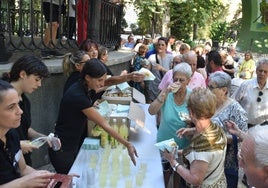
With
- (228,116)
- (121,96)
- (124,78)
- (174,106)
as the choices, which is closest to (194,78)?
(124,78)

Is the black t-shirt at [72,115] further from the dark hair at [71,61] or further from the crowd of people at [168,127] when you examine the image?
the dark hair at [71,61]

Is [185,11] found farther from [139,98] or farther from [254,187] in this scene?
[254,187]

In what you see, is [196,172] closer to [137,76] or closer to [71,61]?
[137,76]

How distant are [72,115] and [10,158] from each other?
1.11m

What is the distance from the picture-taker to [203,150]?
2600 mm

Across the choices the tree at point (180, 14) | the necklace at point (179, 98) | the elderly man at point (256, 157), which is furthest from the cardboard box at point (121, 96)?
the tree at point (180, 14)

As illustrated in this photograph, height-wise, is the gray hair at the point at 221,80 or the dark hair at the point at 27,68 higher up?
the dark hair at the point at 27,68

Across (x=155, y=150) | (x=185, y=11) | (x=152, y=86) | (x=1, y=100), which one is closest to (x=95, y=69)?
(x=155, y=150)

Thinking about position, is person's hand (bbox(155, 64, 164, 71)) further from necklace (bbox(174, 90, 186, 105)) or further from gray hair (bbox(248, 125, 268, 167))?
gray hair (bbox(248, 125, 268, 167))

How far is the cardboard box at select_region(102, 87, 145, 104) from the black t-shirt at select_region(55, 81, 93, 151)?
1.00 m

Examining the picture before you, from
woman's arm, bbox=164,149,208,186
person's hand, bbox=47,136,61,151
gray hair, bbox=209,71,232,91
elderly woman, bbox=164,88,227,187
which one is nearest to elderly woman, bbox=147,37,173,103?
gray hair, bbox=209,71,232,91

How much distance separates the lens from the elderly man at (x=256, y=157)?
149cm

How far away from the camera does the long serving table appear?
2.58 m

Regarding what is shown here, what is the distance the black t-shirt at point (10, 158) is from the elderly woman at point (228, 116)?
6.09 ft
